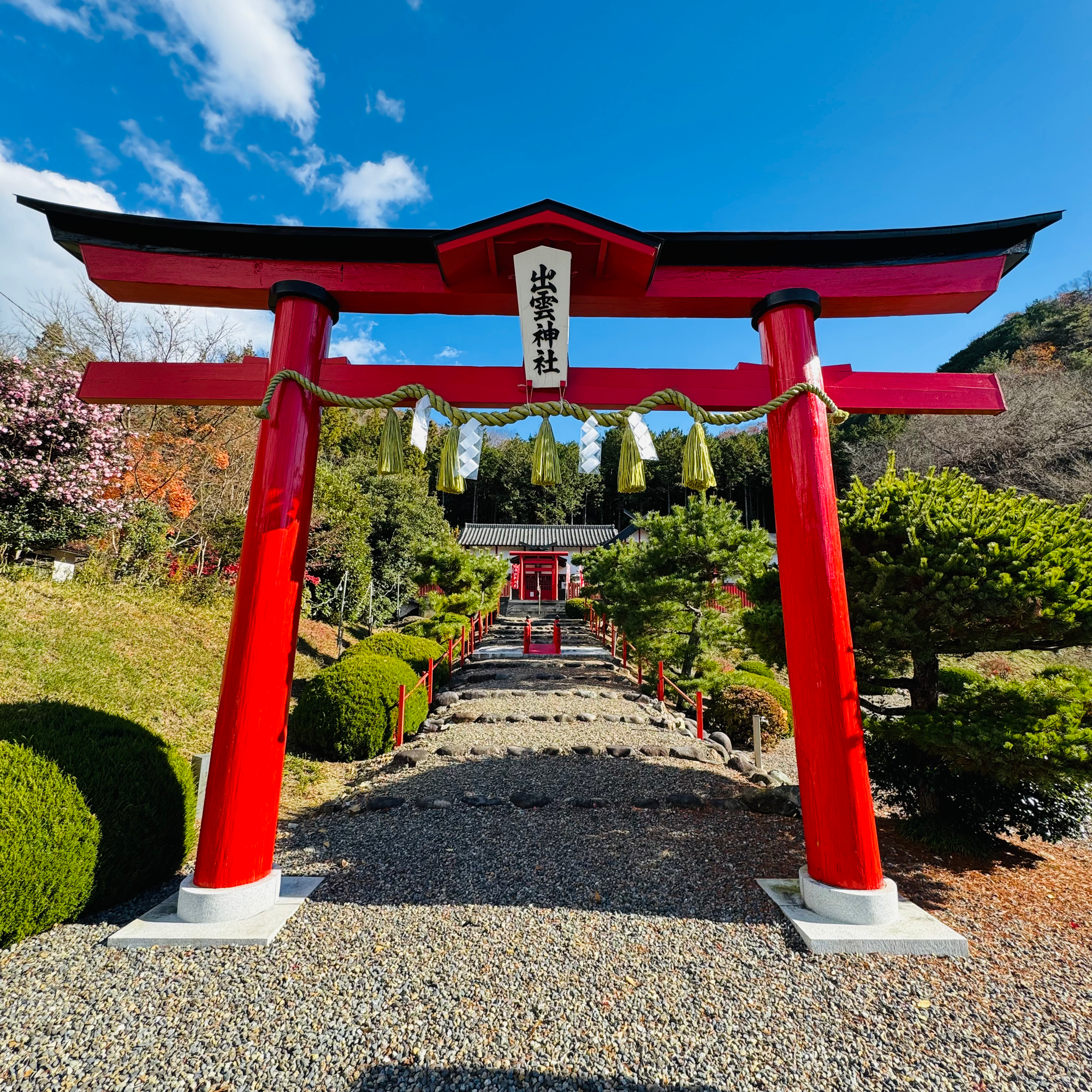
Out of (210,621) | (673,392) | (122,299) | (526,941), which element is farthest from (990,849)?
(210,621)

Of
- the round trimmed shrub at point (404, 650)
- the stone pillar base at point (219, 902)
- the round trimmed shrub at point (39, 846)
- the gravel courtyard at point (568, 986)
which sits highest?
the round trimmed shrub at point (404, 650)

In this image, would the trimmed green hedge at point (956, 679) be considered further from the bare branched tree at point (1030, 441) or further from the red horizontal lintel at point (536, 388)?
the bare branched tree at point (1030, 441)

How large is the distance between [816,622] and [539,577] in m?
23.0

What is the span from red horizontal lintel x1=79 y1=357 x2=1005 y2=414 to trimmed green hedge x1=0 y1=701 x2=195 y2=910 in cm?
196

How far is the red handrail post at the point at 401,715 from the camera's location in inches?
259

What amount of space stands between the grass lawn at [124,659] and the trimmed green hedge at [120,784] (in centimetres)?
177

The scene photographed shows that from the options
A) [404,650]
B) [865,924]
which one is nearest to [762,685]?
[404,650]

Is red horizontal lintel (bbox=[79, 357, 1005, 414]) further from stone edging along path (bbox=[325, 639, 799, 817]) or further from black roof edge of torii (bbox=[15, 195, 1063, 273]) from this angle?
stone edging along path (bbox=[325, 639, 799, 817])

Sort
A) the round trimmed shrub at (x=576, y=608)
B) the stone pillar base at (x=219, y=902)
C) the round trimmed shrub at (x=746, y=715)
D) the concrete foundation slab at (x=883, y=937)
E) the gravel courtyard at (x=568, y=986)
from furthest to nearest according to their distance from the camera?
the round trimmed shrub at (x=576, y=608) → the round trimmed shrub at (x=746, y=715) → the stone pillar base at (x=219, y=902) → the concrete foundation slab at (x=883, y=937) → the gravel courtyard at (x=568, y=986)

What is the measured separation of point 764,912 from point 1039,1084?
1.14 meters

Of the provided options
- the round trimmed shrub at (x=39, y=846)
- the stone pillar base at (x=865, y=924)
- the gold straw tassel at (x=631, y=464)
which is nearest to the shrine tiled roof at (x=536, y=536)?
the gold straw tassel at (x=631, y=464)

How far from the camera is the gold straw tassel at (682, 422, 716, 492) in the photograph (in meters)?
3.19

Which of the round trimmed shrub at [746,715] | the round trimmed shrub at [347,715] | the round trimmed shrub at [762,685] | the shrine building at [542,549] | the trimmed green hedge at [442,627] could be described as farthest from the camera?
the shrine building at [542,549]

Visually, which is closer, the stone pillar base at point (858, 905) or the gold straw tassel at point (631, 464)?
the stone pillar base at point (858, 905)
